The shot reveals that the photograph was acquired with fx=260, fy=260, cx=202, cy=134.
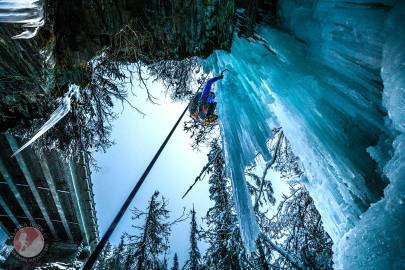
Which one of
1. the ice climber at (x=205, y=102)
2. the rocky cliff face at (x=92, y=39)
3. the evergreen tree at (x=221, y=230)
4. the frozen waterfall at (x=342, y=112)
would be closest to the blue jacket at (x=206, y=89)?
the ice climber at (x=205, y=102)

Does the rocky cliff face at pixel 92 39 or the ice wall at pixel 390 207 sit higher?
the rocky cliff face at pixel 92 39

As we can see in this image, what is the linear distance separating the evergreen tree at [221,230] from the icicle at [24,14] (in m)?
3.93

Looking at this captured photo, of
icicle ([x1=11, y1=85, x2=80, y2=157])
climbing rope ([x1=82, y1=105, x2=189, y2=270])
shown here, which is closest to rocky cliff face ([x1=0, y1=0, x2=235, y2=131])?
icicle ([x1=11, y1=85, x2=80, y2=157])

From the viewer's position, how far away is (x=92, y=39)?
393 cm

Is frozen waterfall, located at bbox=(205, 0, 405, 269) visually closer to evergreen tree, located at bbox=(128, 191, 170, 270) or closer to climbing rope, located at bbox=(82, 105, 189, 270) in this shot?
climbing rope, located at bbox=(82, 105, 189, 270)

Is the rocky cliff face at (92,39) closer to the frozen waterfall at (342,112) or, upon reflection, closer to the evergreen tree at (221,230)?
the frozen waterfall at (342,112)

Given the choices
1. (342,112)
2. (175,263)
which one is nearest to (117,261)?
(342,112)

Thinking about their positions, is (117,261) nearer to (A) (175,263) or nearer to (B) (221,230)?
(B) (221,230)

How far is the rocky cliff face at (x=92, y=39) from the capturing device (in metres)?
3.51

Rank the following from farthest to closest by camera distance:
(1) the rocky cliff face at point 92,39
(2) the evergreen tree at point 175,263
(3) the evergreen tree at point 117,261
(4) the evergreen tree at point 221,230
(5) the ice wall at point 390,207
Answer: (2) the evergreen tree at point 175,263 → (3) the evergreen tree at point 117,261 → (4) the evergreen tree at point 221,230 → (1) the rocky cliff face at point 92,39 → (5) the ice wall at point 390,207

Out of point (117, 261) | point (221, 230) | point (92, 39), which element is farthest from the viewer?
point (117, 261)

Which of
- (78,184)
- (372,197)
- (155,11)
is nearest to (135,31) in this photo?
(155,11)

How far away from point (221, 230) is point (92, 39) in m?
6.37

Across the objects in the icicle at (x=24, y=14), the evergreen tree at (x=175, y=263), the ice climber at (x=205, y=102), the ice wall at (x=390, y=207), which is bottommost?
the ice wall at (x=390, y=207)
